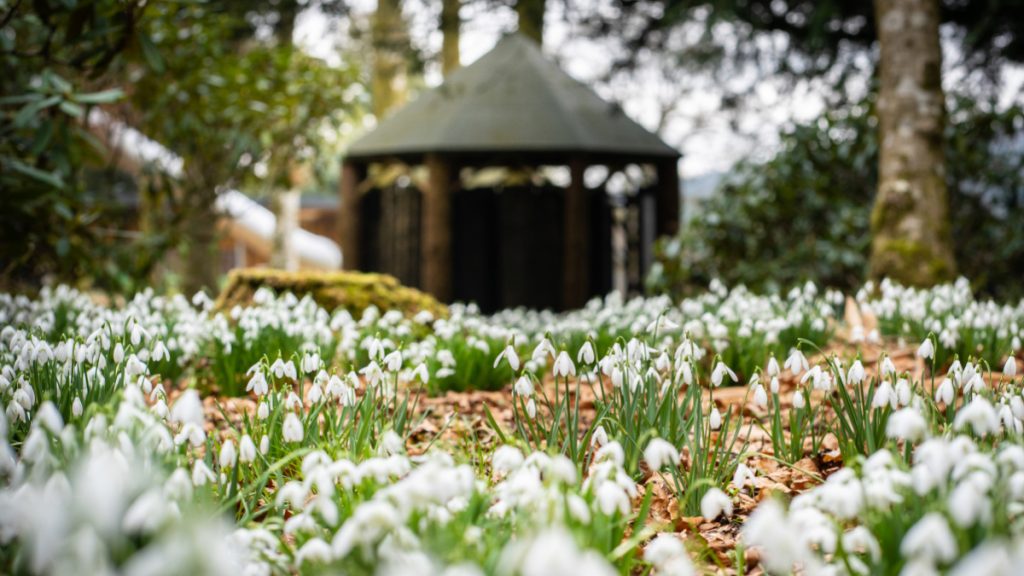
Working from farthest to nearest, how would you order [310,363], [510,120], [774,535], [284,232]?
[284,232] → [510,120] → [310,363] → [774,535]

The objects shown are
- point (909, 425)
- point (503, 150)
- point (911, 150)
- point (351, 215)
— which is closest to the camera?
point (909, 425)

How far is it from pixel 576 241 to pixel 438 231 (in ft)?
4.61

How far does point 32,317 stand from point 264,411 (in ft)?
7.67

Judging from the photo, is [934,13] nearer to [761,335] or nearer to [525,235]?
[761,335]

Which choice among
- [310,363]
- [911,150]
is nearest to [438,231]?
[911,150]

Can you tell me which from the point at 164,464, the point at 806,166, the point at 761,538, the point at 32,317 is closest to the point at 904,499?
the point at 761,538

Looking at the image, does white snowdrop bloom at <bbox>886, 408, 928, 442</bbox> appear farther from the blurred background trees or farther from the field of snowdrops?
the blurred background trees

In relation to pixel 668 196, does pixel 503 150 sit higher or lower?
higher

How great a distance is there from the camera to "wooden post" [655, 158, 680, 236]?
31.7ft

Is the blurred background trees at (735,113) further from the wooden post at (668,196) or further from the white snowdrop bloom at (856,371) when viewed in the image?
the white snowdrop bloom at (856,371)

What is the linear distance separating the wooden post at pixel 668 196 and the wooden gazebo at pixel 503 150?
0.04 feet

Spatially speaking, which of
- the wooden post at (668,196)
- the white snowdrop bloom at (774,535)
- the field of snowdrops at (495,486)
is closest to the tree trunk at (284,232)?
the wooden post at (668,196)

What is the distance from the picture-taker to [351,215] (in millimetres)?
9977

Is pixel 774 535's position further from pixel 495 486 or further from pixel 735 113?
pixel 735 113
